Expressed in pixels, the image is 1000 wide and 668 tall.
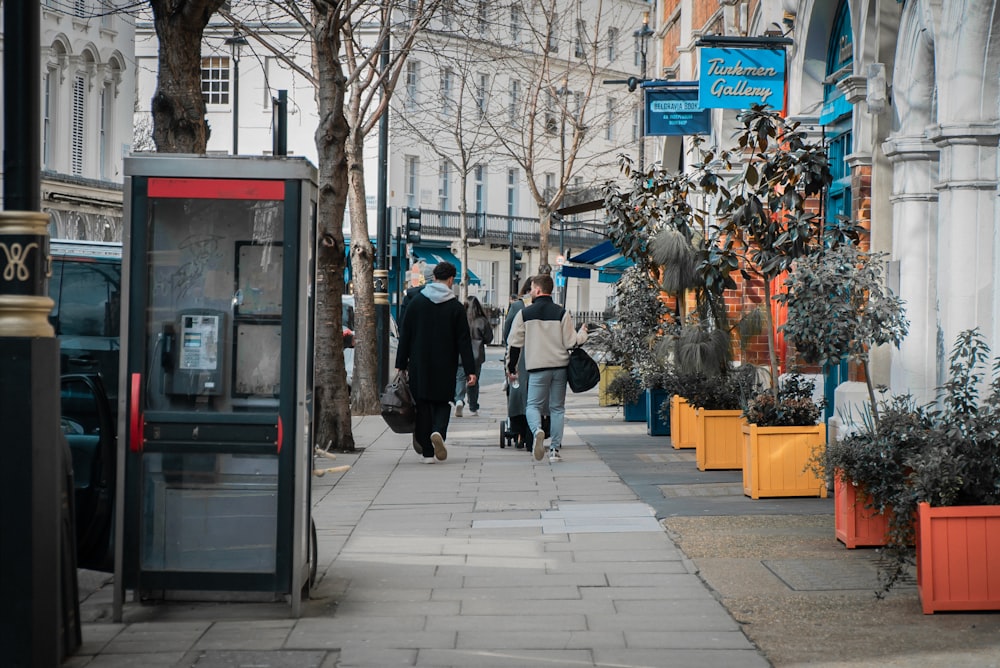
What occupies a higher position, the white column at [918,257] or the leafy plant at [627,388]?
the white column at [918,257]

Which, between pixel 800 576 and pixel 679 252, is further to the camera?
pixel 679 252

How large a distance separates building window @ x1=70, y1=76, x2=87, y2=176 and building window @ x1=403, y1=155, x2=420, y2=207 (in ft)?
62.4

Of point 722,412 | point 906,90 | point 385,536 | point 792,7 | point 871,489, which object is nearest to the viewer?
point 871,489

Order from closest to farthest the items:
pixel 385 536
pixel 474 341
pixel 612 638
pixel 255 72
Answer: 1. pixel 612 638
2. pixel 385 536
3. pixel 474 341
4. pixel 255 72

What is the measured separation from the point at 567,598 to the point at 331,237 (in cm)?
810

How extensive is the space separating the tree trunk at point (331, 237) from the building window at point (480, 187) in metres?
45.0

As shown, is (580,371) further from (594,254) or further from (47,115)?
(47,115)

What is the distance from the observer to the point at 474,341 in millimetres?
20469

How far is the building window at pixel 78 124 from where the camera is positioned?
3666cm

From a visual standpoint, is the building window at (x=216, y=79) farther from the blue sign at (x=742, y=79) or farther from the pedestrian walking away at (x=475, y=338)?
the blue sign at (x=742, y=79)

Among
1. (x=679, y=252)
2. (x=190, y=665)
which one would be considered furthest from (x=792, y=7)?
(x=190, y=665)

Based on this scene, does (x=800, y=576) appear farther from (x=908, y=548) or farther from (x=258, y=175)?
(x=258, y=175)

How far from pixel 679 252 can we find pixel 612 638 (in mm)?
9239

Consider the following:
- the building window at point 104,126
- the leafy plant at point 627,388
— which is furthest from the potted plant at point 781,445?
the building window at point 104,126
